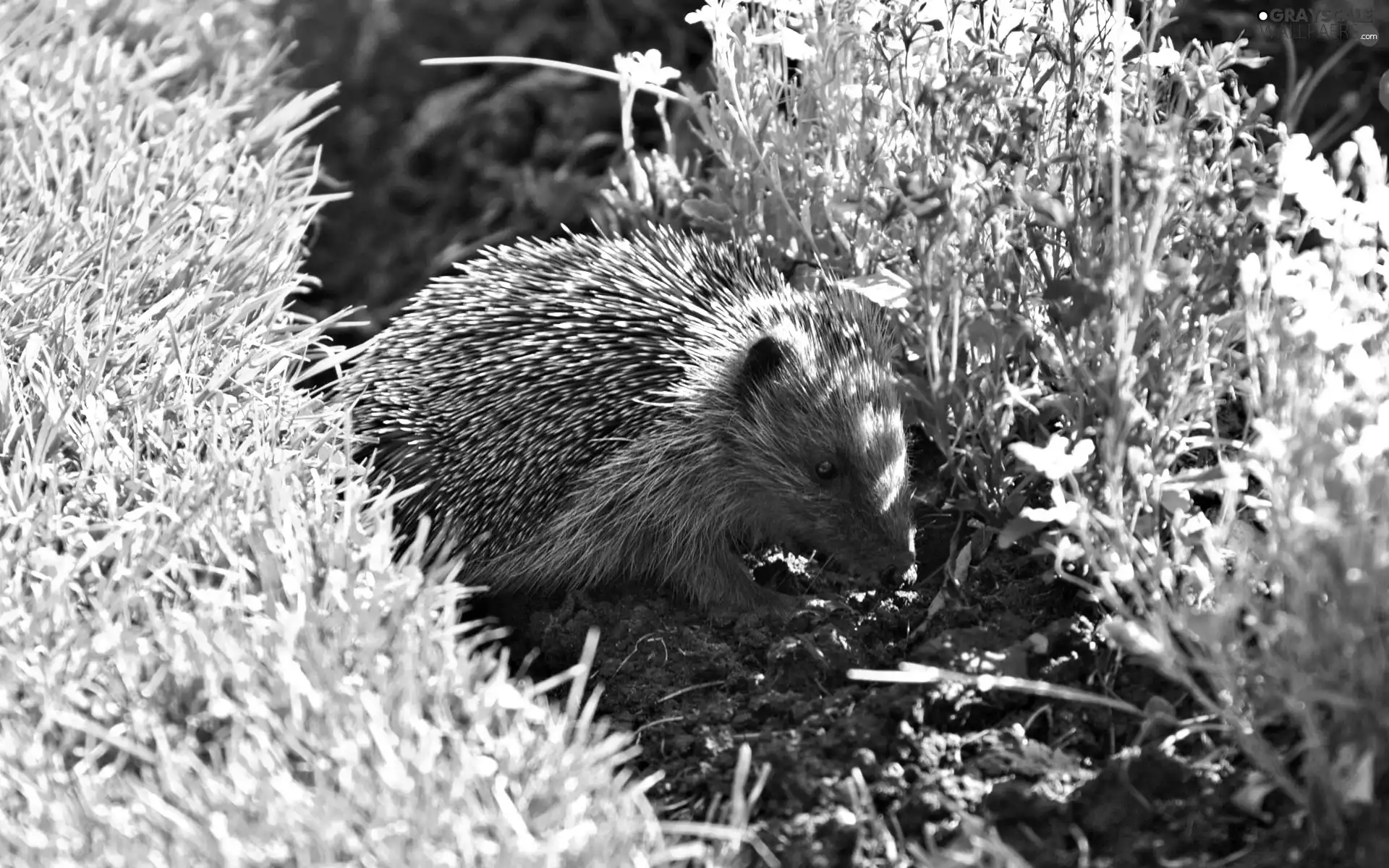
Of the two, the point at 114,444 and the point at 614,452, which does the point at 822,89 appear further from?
the point at 114,444

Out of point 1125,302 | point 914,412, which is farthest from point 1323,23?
point 1125,302

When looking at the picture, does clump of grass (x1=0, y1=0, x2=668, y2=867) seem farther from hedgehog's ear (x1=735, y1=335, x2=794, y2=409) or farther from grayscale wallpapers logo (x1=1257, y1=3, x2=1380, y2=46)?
grayscale wallpapers logo (x1=1257, y1=3, x2=1380, y2=46)

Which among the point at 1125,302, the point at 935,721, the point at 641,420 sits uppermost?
the point at 1125,302

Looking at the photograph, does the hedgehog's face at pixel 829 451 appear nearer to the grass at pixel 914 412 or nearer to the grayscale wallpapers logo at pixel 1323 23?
the grass at pixel 914 412

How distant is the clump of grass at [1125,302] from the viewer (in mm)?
2912

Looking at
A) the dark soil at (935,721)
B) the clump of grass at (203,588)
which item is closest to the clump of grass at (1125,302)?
the dark soil at (935,721)

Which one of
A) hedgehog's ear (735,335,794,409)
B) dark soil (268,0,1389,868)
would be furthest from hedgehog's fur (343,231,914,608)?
dark soil (268,0,1389,868)

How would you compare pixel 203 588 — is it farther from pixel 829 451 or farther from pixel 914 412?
pixel 914 412

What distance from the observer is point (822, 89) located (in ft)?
15.0

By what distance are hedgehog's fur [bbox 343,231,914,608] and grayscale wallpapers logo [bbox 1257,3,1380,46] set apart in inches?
91.6

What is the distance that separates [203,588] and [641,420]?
1.66 metres

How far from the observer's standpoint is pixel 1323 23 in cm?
575

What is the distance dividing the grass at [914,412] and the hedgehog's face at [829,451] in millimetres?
217

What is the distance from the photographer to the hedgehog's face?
4.57 metres
